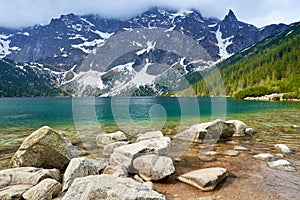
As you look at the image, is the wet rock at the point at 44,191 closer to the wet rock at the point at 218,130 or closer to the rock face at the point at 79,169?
the rock face at the point at 79,169

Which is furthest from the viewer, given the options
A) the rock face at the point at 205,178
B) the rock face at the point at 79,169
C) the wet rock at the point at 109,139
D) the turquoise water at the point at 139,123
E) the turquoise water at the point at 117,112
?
the turquoise water at the point at 117,112

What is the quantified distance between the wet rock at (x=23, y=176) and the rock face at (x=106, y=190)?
297 cm

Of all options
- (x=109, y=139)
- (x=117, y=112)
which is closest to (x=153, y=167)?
(x=109, y=139)

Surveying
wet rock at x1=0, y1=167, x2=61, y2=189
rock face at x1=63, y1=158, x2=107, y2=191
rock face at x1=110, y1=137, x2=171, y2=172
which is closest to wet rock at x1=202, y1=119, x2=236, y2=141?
rock face at x1=110, y1=137, x2=171, y2=172

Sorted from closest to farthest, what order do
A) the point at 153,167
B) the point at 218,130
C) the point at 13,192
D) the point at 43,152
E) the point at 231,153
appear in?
the point at 13,192
the point at 153,167
the point at 43,152
the point at 231,153
the point at 218,130

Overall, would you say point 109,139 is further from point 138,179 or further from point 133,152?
point 138,179

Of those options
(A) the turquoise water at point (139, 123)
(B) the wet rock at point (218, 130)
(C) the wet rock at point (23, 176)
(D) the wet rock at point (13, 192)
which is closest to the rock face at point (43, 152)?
(C) the wet rock at point (23, 176)

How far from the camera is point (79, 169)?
28.2ft

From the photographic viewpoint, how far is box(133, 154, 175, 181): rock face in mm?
9359

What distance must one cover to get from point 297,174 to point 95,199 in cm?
871

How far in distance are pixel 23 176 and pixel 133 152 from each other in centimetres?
458

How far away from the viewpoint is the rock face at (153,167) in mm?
9359

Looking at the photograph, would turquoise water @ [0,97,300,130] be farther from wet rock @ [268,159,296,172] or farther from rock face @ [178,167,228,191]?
wet rock @ [268,159,296,172]

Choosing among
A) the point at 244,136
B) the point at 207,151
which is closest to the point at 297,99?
the point at 244,136
